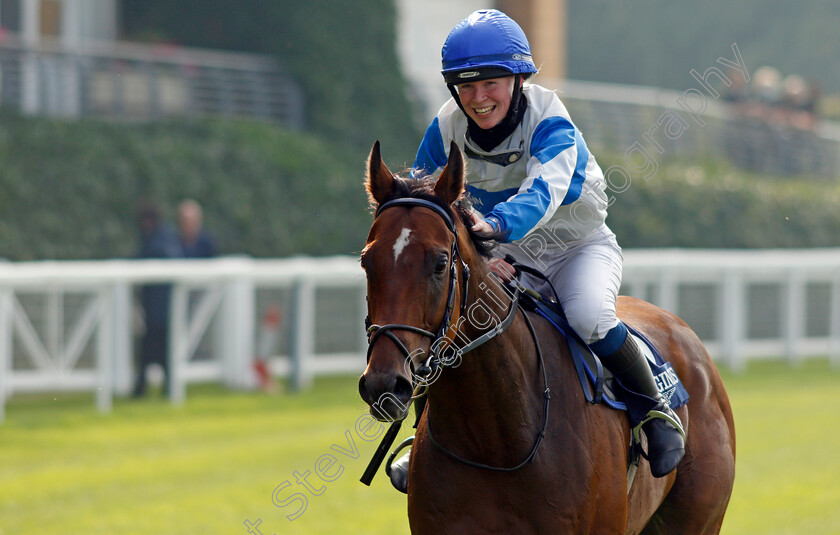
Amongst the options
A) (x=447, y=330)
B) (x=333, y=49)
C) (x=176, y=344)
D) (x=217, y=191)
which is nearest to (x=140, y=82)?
(x=217, y=191)

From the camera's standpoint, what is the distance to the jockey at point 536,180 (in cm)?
355

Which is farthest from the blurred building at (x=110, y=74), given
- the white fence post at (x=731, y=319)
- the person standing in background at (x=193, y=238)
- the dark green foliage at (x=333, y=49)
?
the white fence post at (x=731, y=319)

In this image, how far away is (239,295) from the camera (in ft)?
37.0

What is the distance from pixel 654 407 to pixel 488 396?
2.59 ft

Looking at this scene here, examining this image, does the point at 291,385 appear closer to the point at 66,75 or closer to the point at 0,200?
the point at 0,200

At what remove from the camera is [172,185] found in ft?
43.9

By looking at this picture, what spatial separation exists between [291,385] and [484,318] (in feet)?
28.0

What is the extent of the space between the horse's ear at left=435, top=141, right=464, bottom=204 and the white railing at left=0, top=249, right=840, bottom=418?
7.11 meters

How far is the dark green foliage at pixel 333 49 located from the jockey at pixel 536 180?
12248mm

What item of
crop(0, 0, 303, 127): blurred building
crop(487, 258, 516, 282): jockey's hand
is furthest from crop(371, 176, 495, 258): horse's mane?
crop(0, 0, 303, 127): blurred building

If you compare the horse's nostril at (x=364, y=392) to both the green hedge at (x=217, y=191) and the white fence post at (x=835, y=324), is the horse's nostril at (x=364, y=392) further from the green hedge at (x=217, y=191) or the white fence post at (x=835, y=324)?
the white fence post at (x=835, y=324)

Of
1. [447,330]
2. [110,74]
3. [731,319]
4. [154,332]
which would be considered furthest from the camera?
[110,74]

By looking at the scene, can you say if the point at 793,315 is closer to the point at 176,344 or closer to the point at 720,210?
the point at 720,210

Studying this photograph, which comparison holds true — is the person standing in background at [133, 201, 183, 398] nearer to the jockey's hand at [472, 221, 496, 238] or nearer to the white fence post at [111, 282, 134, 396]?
the white fence post at [111, 282, 134, 396]
